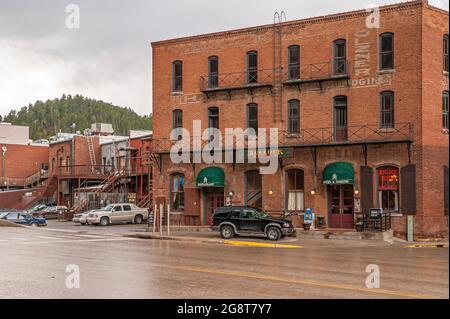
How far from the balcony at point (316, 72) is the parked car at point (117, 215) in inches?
664

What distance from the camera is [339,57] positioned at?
33062 mm

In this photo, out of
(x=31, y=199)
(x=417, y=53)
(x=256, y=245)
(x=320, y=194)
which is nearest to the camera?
(x=256, y=245)

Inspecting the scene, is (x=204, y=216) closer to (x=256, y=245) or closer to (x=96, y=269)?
(x=256, y=245)

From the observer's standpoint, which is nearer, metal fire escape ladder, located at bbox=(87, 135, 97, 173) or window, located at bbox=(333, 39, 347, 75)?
window, located at bbox=(333, 39, 347, 75)

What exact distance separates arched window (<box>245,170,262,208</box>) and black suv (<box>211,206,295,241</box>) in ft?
16.5

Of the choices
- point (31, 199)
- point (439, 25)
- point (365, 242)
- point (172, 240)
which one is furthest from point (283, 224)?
point (31, 199)

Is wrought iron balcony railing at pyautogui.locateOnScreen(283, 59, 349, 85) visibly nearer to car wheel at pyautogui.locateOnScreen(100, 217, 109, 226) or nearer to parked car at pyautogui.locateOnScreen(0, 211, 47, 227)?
car wheel at pyautogui.locateOnScreen(100, 217, 109, 226)

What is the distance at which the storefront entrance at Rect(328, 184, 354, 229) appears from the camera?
32312mm

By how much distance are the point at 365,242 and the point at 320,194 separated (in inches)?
203

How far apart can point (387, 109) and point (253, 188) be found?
9.13m

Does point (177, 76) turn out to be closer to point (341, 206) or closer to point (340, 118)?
point (340, 118)

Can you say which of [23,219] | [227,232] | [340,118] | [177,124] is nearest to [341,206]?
[340,118]

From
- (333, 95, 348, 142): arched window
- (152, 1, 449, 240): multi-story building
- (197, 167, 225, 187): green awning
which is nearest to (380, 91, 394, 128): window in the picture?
(152, 1, 449, 240): multi-story building
